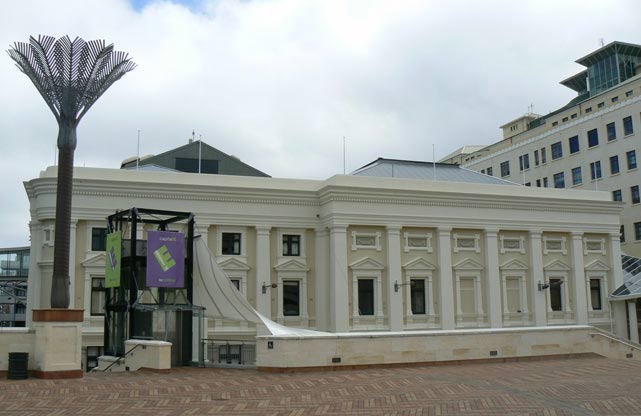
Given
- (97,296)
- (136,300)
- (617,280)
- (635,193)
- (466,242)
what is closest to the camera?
(136,300)

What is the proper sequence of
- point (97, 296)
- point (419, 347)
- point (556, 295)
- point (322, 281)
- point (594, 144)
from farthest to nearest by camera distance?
point (594, 144)
point (556, 295)
point (322, 281)
point (97, 296)
point (419, 347)

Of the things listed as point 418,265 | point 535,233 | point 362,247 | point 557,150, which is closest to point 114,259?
point 362,247

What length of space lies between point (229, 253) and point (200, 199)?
3048 millimetres

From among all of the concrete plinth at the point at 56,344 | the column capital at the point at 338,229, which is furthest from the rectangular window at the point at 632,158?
the concrete plinth at the point at 56,344

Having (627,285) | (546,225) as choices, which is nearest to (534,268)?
(546,225)

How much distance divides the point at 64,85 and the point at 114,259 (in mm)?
6626

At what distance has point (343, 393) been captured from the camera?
16.0m

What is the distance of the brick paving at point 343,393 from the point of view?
13914 millimetres

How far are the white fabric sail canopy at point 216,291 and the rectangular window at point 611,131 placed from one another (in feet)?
128

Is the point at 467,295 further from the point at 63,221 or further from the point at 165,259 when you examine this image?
the point at 63,221

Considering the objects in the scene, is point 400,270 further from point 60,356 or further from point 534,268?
point 60,356

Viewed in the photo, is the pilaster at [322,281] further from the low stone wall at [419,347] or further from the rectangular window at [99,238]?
the low stone wall at [419,347]

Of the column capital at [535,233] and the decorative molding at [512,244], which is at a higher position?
the column capital at [535,233]

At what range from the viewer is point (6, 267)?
89.0 m
